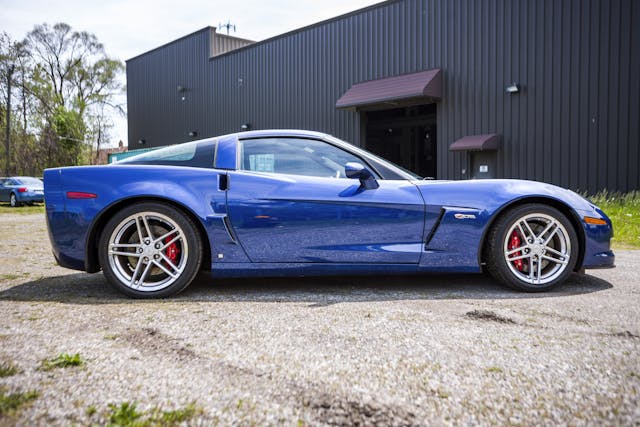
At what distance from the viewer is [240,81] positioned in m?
21.4

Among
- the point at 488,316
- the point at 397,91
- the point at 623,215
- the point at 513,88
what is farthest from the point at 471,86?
the point at 488,316

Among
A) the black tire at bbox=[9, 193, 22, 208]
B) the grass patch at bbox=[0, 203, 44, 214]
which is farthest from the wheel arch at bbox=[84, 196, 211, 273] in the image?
the black tire at bbox=[9, 193, 22, 208]

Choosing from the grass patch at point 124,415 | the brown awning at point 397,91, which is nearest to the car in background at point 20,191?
the brown awning at point 397,91

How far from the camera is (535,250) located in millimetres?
3428

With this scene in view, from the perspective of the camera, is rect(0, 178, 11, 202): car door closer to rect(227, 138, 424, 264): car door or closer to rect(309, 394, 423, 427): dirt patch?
rect(227, 138, 424, 264): car door

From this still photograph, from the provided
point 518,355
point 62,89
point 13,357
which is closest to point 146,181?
point 13,357

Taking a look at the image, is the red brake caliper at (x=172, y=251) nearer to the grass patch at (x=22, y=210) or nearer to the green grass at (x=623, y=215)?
the green grass at (x=623, y=215)

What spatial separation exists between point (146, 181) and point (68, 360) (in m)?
1.51

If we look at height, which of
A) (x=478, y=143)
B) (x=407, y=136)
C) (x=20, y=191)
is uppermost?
(x=407, y=136)

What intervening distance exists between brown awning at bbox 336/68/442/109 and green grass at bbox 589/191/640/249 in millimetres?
5174

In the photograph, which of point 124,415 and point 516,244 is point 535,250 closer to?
point 516,244

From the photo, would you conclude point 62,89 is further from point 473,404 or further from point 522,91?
point 473,404

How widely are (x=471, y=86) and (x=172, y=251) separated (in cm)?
1244

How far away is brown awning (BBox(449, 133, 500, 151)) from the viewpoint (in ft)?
43.8
